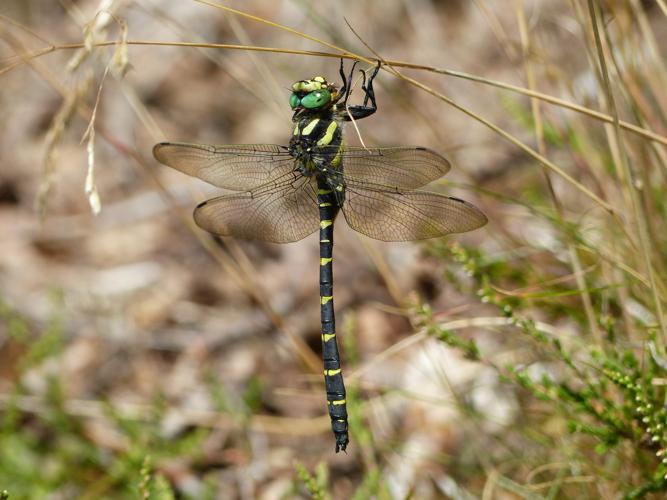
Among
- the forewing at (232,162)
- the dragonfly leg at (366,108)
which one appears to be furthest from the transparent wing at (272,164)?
the dragonfly leg at (366,108)

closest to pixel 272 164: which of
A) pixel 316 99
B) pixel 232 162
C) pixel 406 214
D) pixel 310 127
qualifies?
pixel 232 162

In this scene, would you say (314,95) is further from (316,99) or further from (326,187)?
(326,187)

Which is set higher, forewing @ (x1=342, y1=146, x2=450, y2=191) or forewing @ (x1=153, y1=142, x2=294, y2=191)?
forewing @ (x1=153, y1=142, x2=294, y2=191)

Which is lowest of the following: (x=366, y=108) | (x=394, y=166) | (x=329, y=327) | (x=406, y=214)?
(x=329, y=327)

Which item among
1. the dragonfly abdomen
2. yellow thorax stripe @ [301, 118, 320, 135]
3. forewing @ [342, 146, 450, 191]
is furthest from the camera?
yellow thorax stripe @ [301, 118, 320, 135]

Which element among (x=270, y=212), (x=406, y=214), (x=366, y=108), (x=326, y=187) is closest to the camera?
(x=366, y=108)

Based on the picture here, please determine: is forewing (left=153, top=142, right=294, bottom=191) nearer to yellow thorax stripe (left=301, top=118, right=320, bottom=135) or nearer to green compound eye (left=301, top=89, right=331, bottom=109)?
yellow thorax stripe (left=301, top=118, right=320, bottom=135)

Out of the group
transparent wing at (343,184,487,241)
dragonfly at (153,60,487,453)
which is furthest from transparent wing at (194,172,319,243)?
transparent wing at (343,184,487,241)

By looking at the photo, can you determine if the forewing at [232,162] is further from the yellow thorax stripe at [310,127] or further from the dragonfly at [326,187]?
the yellow thorax stripe at [310,127]
